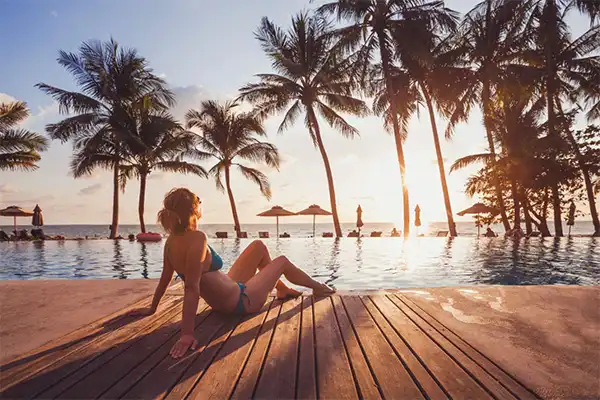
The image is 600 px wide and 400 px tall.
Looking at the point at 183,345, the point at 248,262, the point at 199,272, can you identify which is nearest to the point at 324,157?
the point at 248,262

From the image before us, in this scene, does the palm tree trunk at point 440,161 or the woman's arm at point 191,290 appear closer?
the woman's arm at point 191,290

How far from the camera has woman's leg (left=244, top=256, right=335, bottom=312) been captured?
3.29m

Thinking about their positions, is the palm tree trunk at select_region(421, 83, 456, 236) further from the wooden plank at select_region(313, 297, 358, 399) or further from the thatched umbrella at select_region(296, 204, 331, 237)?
the wooden plank at select_region(313, 297, 358, 399)

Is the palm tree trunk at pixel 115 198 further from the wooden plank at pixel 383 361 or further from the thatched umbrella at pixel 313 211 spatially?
the wooden plank at pixel 383 361

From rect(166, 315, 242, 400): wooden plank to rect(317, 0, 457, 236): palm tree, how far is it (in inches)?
643

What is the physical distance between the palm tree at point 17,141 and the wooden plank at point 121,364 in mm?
21124

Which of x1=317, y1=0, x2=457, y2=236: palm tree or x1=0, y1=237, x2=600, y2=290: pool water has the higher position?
x1=317, y1=0, x2=457, y2=236: palm tree

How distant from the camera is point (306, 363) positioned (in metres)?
2.14

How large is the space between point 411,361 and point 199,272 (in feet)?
4.79

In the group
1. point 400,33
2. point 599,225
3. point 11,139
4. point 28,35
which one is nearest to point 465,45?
point 400,33

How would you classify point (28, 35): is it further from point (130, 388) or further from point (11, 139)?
point (11, 139)

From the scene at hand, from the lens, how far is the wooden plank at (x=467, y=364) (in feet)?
6.02

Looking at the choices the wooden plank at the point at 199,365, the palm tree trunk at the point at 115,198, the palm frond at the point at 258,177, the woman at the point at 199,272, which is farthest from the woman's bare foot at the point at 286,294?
the palm frond at the point at 258,177

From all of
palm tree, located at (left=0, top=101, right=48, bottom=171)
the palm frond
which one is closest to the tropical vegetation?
palm tree, located at (left=0, top=101, right=48, bottom=171)
